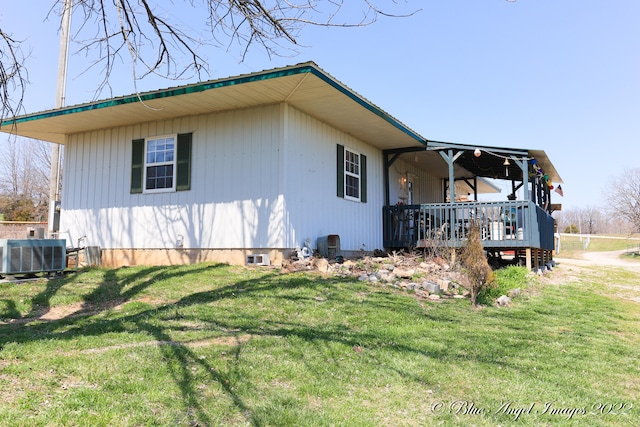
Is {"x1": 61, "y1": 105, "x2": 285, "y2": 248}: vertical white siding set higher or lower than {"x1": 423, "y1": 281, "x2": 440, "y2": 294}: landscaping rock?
higher

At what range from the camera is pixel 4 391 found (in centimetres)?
326

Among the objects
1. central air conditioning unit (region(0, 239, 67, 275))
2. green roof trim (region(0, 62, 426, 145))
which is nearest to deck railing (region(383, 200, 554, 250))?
green roof trim (region(0, 62, 426, 145))

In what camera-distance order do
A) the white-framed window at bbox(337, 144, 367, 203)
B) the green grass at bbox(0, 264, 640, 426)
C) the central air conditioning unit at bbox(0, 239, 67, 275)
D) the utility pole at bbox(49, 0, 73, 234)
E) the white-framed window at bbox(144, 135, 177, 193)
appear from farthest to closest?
the utility pole at bbox(49, 0, 73, 234), the white-framed window at bbox(337, 144, 367, 203), the white-framed window at bbox(144, 135, 177, 193), the central air conditioning unit at bbox(0, 239, 67, 275), the green grass at bbox(0, 264, 640, 426)

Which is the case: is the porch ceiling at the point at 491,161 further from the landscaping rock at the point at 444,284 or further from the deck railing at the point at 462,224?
the landscaping rock at the point at 444,284

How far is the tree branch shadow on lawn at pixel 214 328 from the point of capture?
3738 mm

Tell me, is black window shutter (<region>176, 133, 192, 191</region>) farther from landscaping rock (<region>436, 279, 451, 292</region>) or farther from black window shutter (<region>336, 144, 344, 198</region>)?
landscaping rock (<region>436, 279, 451, 292</region>)

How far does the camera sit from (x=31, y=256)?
8.54m

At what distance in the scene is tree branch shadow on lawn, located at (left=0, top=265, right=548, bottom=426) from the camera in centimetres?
374

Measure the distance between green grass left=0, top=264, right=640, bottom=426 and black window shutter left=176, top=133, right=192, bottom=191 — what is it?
300 centimetres

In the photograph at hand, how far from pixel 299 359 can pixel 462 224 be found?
816 centimetres

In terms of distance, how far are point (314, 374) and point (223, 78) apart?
18.3ft

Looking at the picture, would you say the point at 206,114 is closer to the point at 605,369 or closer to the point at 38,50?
the point at 38,50

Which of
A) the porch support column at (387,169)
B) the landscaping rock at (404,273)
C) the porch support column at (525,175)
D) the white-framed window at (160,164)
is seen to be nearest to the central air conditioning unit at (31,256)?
the white-framed window at (160,164)

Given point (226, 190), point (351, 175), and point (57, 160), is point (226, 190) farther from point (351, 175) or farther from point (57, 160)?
point (57, 160)
